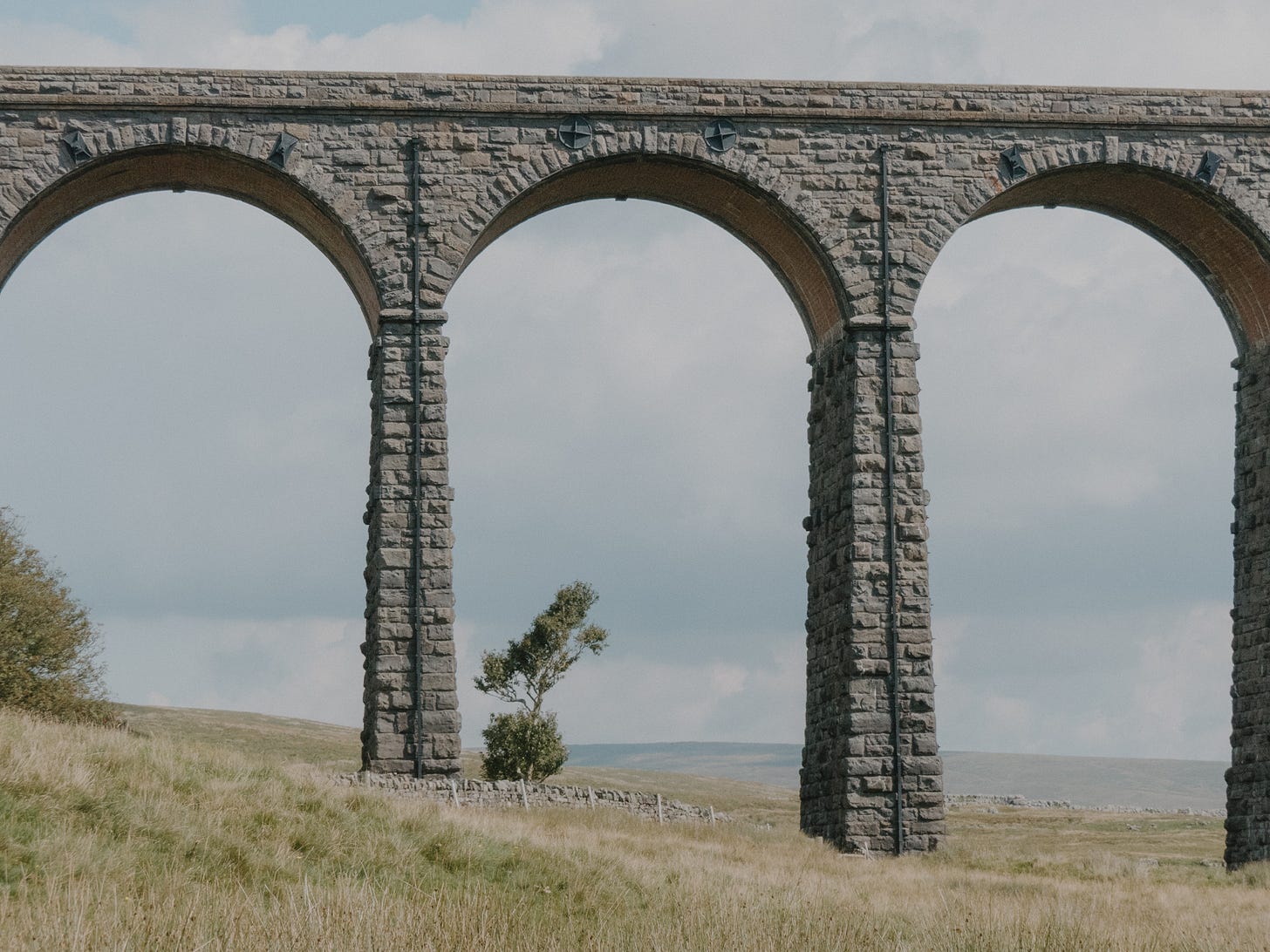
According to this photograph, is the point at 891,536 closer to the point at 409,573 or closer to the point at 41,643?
the point at 409,573

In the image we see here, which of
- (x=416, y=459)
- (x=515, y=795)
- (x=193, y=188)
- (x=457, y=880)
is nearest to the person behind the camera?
(x=457, y=880)

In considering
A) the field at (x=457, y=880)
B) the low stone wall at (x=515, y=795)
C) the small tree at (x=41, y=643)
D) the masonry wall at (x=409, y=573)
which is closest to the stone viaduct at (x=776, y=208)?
the masonry wall at (x=409, y=573)

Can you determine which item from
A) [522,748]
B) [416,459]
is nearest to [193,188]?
[416,459]

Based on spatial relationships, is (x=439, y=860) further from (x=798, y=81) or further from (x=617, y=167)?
(x=798, y=81)

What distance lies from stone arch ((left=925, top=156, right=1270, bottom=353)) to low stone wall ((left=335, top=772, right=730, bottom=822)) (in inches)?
427

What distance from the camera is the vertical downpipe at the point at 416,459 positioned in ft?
74.5

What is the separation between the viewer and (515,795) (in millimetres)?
26609

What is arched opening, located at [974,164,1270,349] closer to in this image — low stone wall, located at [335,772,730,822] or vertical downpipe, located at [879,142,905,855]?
vertical downpipe, located at [879,142,905,855]

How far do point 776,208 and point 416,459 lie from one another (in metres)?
6.67

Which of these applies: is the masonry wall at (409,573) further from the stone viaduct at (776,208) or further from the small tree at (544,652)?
the small tree at (544,652)

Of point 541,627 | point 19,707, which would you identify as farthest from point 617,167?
point 541,627

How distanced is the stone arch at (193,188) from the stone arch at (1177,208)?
8856 mm

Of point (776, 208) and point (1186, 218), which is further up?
point (1186, 218)

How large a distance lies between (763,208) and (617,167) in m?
2.31
